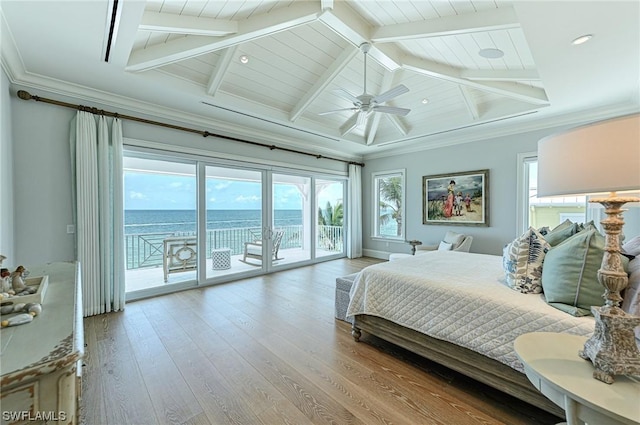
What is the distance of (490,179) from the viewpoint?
16.4 feet

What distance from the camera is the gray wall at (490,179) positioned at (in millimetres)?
4699

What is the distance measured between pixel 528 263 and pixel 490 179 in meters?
3.62

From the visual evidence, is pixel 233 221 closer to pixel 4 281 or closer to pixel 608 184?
pixel 4 281

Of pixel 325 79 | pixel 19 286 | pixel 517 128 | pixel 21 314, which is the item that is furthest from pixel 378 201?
pixel 21 314

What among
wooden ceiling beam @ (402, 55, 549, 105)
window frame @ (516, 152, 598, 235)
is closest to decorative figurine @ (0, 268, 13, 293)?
wooden ceiling beam @ (402, 55, 549, 105)

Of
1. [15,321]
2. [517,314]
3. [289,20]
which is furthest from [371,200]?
[15,321]

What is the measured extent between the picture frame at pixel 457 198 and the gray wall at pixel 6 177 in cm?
625

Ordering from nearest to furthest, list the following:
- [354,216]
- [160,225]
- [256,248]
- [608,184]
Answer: [608,184], [160,225], [256,248], [354,216]

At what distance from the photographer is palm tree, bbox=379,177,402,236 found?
21.3 ft

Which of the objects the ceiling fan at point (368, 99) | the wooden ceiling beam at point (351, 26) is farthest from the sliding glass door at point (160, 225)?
the wooden ceiling beam at point (351, 26)

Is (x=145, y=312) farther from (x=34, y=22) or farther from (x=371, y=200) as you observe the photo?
(x=371, y=200)

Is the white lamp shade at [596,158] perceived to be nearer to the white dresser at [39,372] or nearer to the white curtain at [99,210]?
the white dresser at [39,372]

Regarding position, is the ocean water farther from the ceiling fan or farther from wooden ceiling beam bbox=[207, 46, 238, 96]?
the ceiling fan

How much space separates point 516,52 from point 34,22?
15.0 ft
